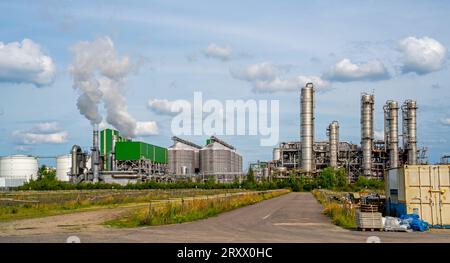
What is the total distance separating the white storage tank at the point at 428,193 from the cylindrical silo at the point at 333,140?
87205mm

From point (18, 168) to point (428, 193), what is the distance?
120 metres

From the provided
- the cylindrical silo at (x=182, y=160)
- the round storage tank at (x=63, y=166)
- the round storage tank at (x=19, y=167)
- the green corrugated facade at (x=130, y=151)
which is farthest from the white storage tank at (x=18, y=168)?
the cylindrical silo at (x=182, y=160)

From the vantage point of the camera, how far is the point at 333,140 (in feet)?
376

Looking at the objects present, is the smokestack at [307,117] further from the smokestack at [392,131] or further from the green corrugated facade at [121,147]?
the green corrugated facade at [121,147]

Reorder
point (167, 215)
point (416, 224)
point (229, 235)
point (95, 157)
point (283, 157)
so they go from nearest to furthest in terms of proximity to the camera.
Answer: point (229, 235)
point (416, 224)
point (167, 215)
point (95, 157)
point (283, 157)

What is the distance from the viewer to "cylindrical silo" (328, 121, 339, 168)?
114m

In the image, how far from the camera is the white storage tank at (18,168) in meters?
129

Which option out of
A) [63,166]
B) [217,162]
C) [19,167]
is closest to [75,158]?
[19,167]

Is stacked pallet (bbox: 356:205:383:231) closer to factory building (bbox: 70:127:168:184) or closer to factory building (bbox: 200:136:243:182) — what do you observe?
factory building (bbox: 70:127:168:184)

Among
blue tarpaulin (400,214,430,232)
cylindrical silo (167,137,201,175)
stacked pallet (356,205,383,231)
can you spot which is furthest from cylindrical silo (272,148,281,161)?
stacked pallet (356,205,383,231)

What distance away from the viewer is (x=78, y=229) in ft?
80.5

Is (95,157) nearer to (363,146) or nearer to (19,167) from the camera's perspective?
(19,167)
